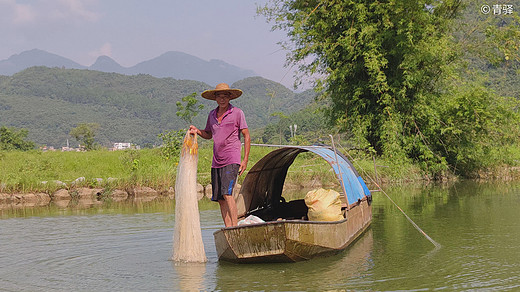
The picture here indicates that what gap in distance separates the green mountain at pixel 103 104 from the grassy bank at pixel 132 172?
69453 mm

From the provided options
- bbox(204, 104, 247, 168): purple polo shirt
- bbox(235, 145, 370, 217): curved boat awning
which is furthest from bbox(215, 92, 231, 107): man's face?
bbox(235, 145, 370, 217): curved boat awning

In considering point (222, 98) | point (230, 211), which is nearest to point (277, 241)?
point (230, 211)

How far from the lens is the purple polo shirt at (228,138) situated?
7.30 metres

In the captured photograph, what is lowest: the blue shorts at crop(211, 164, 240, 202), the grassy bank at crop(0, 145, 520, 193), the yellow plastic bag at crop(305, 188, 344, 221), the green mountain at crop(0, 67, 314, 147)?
the yellow plastic bag at crop(305, 188, 344, 221)

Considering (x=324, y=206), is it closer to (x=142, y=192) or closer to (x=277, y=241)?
(x=277, y=241)

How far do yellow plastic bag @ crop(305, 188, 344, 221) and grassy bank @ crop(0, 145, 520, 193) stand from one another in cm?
845

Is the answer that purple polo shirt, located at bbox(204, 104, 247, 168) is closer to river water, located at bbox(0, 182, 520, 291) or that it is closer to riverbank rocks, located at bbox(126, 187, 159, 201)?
river water, located at bbox(0, 182, 520, 291)

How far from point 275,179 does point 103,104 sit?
13112 cm

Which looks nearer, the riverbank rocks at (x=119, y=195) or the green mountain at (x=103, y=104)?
the riverbank rocks at (x=119, y=195)

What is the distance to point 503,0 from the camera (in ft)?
64.6

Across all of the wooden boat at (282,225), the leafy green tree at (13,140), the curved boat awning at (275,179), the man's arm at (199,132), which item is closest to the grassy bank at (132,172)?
the curved boat awning at (275,179)

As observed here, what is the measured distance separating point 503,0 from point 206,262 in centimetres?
1648

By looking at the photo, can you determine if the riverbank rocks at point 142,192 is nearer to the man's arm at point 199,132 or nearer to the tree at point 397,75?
the tree at point 397,75

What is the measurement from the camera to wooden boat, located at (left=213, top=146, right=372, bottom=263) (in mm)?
6660
